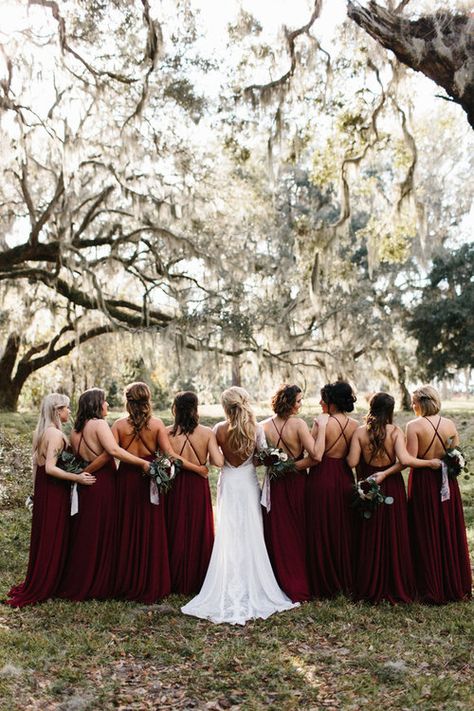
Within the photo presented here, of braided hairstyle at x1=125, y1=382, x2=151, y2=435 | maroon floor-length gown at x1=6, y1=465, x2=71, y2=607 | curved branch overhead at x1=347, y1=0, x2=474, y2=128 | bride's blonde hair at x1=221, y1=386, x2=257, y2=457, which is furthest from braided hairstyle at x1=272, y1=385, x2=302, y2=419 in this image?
curved branch overhead at x1=347, y1=0, x2=474, y2=128

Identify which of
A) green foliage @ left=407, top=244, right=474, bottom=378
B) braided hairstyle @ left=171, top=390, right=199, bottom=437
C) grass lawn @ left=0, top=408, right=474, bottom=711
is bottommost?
grass lawn @ left=0, top=408, right=474, bottom=711

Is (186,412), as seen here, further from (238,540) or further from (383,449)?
(383,449)

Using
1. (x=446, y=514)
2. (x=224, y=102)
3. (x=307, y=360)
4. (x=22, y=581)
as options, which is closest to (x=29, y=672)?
(x=22, y=581)

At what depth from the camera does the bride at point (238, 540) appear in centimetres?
541

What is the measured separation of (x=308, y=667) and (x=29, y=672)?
1.66 metres

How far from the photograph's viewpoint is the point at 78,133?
1160 centimetres

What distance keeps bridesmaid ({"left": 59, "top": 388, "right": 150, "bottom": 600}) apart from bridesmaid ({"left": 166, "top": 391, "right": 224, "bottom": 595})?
0.38 meters

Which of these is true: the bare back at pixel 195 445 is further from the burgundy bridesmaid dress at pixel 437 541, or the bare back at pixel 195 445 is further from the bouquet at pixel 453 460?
the bouquet at pixel 453 460

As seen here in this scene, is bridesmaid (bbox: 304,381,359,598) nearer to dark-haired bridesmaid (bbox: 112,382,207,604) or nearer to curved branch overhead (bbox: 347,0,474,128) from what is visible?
dark-haired bridesmaid (bbox: 112,382,207,604)

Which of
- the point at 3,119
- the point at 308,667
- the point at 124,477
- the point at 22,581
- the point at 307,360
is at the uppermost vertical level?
the point at 3,119

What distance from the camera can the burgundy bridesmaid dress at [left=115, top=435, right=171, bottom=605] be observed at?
5.68 meters

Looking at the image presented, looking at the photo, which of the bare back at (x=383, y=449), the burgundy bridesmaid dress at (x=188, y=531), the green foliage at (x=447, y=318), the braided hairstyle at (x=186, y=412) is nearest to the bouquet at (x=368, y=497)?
the bare back at (x=383, y=449)

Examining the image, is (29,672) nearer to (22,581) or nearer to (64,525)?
(64,525)

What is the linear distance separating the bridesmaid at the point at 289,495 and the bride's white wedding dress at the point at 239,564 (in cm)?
9
